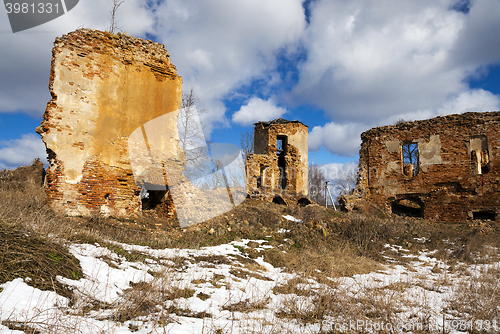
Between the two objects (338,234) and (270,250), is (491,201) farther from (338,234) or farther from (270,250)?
(270,250)

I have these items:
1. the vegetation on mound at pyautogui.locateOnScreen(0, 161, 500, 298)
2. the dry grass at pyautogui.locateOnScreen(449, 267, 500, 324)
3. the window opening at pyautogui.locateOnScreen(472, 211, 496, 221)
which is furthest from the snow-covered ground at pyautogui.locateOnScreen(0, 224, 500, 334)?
the window opening at pyautogui.locateOnScreen(472, 211, 496, 221)

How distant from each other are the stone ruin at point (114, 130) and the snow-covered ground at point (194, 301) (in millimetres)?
3871

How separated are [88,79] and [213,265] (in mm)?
6889

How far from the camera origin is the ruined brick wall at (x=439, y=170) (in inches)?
571

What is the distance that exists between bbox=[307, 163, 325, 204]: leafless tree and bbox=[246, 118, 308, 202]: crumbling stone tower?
55.4 feet

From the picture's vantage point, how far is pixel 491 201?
14125mm

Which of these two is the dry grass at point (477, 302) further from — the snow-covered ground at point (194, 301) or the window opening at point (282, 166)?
the window opening at point (282, 166)

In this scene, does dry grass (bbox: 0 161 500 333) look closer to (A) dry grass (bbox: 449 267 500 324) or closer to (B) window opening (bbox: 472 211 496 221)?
(A) dry grass (bbox: 449 267 500 324)

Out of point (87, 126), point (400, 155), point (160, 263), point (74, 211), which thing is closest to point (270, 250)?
point (160, 263)

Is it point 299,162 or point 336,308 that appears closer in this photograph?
point 336,308

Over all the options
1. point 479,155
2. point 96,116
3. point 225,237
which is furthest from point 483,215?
point 96,116

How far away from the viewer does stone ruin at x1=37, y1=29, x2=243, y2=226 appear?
8.02 metres

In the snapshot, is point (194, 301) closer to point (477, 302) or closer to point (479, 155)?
point (477, 302)

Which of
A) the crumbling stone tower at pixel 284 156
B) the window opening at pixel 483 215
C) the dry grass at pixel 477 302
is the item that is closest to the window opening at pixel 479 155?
the window opening at pixel 483 215
